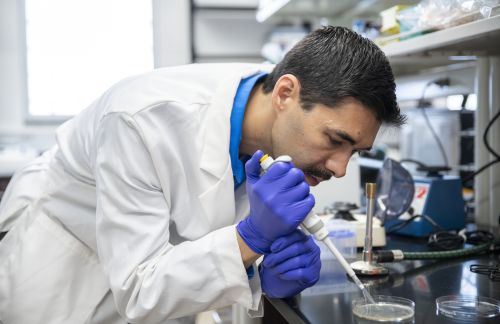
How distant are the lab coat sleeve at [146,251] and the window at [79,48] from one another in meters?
2.67

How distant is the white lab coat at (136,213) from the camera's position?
98 centimetres

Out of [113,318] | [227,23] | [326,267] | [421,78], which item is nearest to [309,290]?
[326,267]

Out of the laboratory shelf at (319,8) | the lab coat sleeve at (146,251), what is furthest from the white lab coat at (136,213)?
the laboratory shelf at (319,8)

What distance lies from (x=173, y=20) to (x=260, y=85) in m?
2.39

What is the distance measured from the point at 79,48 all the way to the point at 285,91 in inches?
110

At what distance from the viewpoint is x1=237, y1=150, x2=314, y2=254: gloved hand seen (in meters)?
0.93

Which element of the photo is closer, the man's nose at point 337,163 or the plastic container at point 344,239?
the man's nose at point 337,163

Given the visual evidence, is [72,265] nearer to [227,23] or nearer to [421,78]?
[421,78]

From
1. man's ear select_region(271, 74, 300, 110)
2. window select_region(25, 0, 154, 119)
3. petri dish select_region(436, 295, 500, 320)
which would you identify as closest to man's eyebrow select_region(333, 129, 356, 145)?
man's ear select_region(271, 74, 300, 110)

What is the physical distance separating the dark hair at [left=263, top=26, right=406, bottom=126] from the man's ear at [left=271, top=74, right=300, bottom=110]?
0.05 feet

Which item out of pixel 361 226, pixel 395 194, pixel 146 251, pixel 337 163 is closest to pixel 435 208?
pixel 395 194

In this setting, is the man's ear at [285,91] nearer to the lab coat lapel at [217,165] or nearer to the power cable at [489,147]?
the lab coat lapel at [217,165]

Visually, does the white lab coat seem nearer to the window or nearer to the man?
the man

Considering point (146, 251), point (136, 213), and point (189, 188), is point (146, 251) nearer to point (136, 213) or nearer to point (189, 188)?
point (136, 213)
